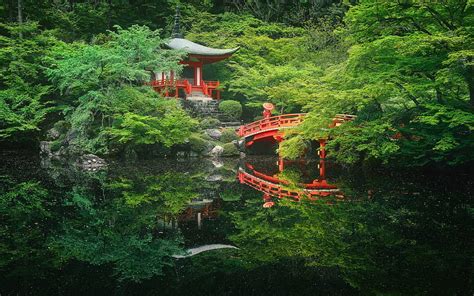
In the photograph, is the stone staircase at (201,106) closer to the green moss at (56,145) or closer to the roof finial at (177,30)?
the roof finial at (177,30)

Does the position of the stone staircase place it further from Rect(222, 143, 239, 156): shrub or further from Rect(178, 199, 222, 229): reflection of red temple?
Rect(178, 199, 222, 229): reflection of red temple

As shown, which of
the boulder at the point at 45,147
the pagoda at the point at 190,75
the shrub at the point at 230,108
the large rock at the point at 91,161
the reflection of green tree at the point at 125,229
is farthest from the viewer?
the pagoda at the point at 190,75

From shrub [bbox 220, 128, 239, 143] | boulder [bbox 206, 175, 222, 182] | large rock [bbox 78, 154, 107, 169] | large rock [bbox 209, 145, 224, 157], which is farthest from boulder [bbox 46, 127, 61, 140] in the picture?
boulder [bbox 206, 175, 222, 182]

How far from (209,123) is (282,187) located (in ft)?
38.2

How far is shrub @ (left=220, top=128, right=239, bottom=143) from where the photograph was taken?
2309cm

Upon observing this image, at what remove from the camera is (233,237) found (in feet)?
24.5

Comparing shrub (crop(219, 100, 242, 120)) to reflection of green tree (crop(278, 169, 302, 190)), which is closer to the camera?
reflection of green tree (crop(278, 169, 302, 190))

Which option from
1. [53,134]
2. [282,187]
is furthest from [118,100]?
[282,187]

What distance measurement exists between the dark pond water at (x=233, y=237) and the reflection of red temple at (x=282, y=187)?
8 centimetres

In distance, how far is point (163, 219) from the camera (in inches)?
341

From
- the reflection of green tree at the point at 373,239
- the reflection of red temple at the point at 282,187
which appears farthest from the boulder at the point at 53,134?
the reflection of green tree at the point at 373,239

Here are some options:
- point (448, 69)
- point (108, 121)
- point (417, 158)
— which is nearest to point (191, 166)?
point (108, 121)

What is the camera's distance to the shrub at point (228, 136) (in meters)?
23.1

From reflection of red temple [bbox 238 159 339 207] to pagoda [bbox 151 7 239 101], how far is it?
11.1 m
